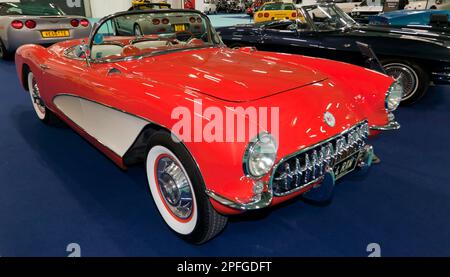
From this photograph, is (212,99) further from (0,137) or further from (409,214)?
(0,137)

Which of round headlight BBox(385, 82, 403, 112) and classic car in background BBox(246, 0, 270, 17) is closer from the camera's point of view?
round headlight BBox(385, 82, 403, 112)

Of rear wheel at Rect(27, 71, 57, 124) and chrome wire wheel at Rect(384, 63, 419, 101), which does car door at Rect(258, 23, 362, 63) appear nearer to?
chrome wire wheel at Rect(384, 63, 419, 101)

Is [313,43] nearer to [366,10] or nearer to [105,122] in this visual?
[105,122]

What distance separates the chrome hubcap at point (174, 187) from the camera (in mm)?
1750

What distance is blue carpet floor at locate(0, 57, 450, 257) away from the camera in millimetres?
1823

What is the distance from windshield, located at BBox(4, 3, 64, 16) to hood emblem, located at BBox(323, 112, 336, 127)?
699 cm

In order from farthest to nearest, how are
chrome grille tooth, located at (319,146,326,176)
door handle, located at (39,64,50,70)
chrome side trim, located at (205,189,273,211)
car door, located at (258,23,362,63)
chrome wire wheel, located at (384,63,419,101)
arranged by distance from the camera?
car door, located at (258,23,362,63)
chrome wire wheel, located at (384,63,419,101)
door handle, located at (39,64,50,70)
chrome grille tooth, located at (319,146,326,176)
chrome side trim, located at (205,189,273,211)

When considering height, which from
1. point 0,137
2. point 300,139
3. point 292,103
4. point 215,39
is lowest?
point 0,137

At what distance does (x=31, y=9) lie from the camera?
6887mm

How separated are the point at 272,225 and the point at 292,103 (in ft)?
2.57

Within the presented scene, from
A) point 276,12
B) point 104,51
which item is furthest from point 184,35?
point 276,12

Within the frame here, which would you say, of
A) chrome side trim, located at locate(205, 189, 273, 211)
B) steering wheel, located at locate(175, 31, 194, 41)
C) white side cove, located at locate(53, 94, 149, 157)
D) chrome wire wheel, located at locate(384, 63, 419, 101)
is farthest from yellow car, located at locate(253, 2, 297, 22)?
chrome side trim, located at locate(205, 189, 273, 211)

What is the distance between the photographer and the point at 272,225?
1.99m
